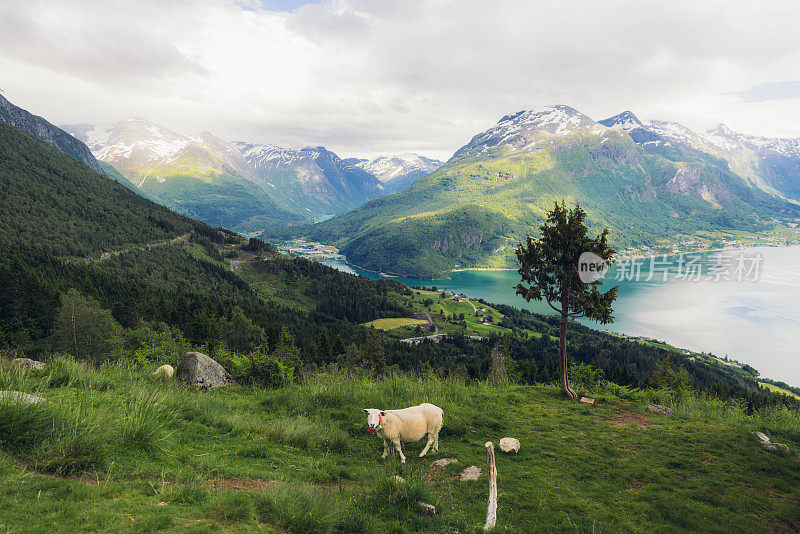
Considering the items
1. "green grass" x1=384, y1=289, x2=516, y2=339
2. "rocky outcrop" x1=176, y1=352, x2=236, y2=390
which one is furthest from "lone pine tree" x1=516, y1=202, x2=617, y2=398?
"green grass" x1=384, y1=289, x2=516, y2=339

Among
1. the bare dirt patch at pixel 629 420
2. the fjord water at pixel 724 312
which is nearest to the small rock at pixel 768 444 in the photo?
the bare dirt patch at pixel 629 420

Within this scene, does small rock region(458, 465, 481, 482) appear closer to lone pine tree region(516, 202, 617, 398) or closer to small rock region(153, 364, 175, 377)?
lone pine tree region(516, 202, 617, 398)

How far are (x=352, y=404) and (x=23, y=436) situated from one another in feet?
25.3

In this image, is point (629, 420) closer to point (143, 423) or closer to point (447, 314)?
point (143, 423)

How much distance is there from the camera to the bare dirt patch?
12522 millimetres

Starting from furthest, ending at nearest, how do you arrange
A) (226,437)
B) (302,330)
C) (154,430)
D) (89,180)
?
1. (89,180)
2. (302,330)
3. (226,437)
4. (154,430)

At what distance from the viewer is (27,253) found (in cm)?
7794

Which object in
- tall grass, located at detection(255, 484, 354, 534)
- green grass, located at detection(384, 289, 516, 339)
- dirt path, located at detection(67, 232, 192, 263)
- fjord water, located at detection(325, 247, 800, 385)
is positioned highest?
tall grass, located at detection(255, 484, 354, 534)

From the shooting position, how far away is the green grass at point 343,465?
16.2 ft

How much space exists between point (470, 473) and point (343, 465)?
9.82 ft

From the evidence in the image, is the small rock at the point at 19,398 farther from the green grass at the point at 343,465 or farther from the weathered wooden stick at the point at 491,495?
the weathered wooden stick at the point at 491,495

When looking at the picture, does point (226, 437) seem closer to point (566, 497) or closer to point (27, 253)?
point (566, 497)

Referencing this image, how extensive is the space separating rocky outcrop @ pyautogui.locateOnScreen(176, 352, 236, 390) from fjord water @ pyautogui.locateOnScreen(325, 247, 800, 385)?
265ft

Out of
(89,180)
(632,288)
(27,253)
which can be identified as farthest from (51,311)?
(632,288)
